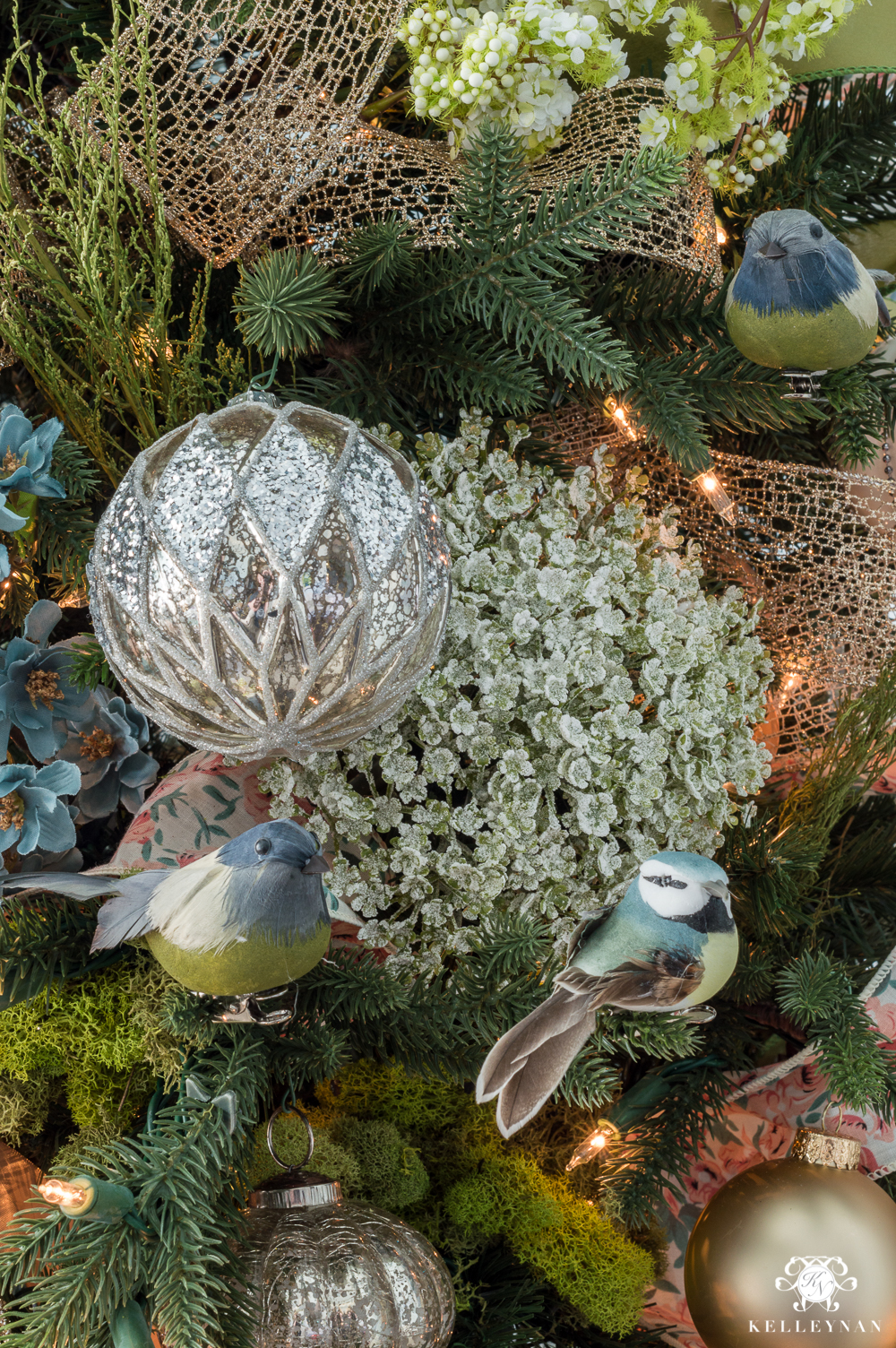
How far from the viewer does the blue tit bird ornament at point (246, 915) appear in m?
0.44

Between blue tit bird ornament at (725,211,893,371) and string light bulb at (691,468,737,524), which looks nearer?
Answer: blue tit bird ornament at (725,211,893,371)

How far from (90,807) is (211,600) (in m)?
0.22

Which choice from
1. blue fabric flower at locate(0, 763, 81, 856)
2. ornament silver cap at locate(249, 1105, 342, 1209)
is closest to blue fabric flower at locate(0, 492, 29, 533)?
blue fabric flower at locate(0, 763, 81, 856)

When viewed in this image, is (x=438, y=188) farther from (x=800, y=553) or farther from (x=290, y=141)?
(x=800, y=553)

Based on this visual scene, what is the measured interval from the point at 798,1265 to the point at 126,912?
0.43 meters

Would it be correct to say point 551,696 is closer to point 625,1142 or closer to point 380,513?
point 380,513

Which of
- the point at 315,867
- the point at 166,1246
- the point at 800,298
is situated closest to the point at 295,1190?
the point at 166,1246

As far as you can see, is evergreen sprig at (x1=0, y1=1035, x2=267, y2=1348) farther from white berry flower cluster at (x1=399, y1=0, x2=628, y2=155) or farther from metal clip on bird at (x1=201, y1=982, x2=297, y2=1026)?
white berry flower cluster at (x1=399, y1=0, x2=628, y2=155)

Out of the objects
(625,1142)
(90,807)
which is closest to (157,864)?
Answer: (90,807)

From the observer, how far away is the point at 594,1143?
682mm

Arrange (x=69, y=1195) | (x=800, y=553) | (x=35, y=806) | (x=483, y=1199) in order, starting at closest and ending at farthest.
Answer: (x=69, y=1195) → (x=35, y=806) → (x=483, y=1199) → (x=800, y=553)

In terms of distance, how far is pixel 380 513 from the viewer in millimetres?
470

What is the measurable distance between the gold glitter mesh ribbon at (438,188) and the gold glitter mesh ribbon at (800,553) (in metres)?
0.14

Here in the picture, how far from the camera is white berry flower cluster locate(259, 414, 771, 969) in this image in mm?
563
